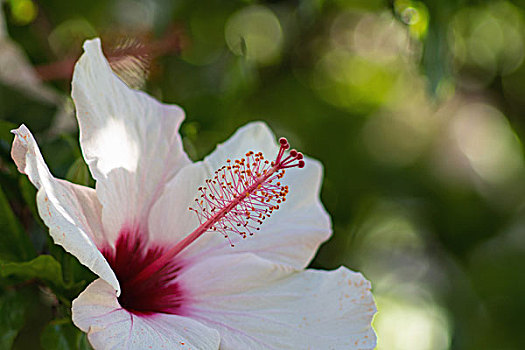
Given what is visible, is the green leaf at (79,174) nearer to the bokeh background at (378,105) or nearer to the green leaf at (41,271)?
the green leaf at (41,271)

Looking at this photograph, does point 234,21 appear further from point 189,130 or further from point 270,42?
point 189,130

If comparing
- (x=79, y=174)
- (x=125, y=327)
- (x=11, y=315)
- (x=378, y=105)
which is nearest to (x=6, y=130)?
(x=79, y=174)

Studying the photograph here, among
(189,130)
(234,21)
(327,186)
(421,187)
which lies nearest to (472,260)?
(421,187)

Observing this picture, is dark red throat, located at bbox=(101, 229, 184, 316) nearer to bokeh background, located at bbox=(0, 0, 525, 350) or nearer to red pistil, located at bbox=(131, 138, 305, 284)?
red pistil, located at bbox=(131, 138, 305, 284)

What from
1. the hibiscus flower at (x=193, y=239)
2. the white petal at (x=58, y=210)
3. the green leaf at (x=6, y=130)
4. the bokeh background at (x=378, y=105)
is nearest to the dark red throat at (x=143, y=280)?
the hibiscus flower at (x=193, y=239)

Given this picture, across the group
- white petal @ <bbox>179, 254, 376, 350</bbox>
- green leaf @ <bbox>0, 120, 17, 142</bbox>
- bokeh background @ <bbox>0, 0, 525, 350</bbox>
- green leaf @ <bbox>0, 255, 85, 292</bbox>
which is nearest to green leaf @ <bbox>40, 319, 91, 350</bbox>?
green leaf @ <bbox>0, 255, 85, 292</bbox>

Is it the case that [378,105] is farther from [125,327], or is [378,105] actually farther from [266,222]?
[125,327]
